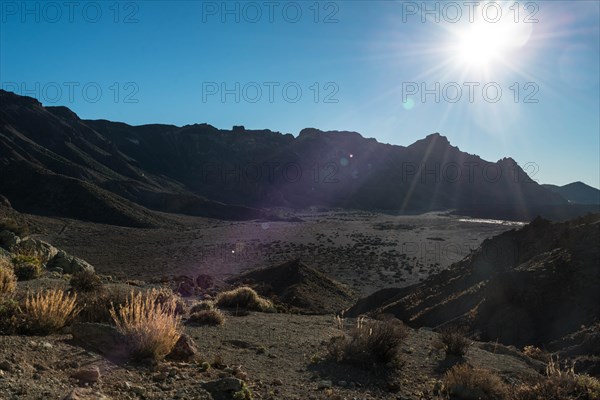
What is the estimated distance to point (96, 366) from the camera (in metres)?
5.43

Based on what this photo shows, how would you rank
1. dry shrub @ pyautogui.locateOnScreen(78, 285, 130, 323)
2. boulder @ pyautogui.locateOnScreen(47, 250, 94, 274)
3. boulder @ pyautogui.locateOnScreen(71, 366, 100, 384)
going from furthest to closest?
boulder @ pyautogui.locateOnScreen(47, 250, 94, 274) < dry shrub @ pyautogui.locateOnScreen(78, 285, 130, 323) < boulder @ pyautogui.locateOnScreen(71, 366, 100, 384)

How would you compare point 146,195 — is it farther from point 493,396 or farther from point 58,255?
point 493,396

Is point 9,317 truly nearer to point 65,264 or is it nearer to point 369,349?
point 369,349

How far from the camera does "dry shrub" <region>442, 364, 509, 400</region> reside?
6.39 metres

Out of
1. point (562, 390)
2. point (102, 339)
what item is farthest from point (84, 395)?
point (562, 390)

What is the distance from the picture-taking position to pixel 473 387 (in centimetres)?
644

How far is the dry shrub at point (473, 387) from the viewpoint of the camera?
6.39 metres

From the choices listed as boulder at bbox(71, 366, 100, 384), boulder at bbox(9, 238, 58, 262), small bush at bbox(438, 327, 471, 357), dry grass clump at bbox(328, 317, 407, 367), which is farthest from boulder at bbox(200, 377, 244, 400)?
boulder at bbox(9, 238, 58, 262)

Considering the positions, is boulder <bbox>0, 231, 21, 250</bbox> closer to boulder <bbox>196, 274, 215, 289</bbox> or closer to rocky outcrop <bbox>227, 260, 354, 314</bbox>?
boulder <bbox>196, 274, 215, 289</bbox>

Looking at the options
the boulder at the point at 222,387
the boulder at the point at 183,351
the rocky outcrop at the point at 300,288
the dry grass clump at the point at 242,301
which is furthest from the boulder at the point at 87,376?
the rocky outcrop at the point at 300,288

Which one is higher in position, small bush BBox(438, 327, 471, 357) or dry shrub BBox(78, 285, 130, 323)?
dry shrub BBox(78, 285, 130, 323)

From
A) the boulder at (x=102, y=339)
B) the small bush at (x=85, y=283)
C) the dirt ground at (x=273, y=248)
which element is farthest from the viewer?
the dirt ground at (x=273, y=248)

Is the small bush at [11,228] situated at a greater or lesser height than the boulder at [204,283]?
greater

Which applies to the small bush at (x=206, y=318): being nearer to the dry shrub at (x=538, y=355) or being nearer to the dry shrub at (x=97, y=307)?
the dry shrub at (x=97, y=307)
